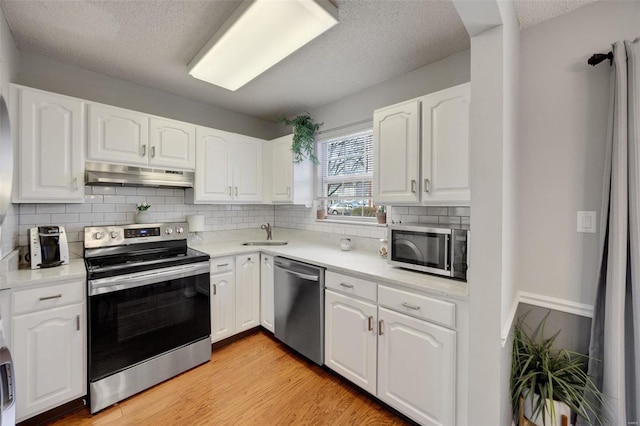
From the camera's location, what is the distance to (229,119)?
3326mm

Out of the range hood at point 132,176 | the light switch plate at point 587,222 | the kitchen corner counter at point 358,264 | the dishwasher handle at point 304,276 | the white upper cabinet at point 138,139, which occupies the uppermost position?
the white upper cabinet at point 138,139

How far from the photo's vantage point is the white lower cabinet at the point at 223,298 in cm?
254

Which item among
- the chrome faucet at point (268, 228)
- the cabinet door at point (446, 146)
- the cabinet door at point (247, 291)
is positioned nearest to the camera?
the cabinet door at point (446, 146)

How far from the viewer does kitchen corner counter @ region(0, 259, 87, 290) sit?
1.60m

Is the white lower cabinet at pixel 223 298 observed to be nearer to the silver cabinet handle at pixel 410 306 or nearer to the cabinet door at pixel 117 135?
the cabinet door at pixel 117 135

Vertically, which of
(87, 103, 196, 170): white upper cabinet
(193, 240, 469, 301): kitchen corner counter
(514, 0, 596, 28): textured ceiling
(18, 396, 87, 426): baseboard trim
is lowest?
(18, 396, 87, 426): baseboard trim

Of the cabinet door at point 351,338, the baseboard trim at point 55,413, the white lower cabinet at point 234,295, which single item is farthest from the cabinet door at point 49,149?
the cabinet door at point 351,338

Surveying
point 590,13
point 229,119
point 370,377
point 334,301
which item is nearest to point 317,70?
point 229,119

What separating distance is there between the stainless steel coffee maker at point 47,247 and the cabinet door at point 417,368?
7.67 feet

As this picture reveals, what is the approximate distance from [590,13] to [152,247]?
11.9 ft

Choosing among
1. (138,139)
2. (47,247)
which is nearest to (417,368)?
(47,247)

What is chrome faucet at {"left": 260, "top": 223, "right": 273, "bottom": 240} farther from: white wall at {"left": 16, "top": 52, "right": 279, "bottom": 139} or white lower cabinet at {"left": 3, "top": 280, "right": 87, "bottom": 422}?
white lower cabinet at {"left": 3, "top": 280, "right": 87, "bottom": 422}

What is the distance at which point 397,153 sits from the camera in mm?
Result: 2072

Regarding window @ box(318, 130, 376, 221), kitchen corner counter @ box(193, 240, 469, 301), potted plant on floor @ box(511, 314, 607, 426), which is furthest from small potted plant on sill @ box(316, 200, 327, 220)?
potted plant on floor @ box(511, 314, 607, 426)
